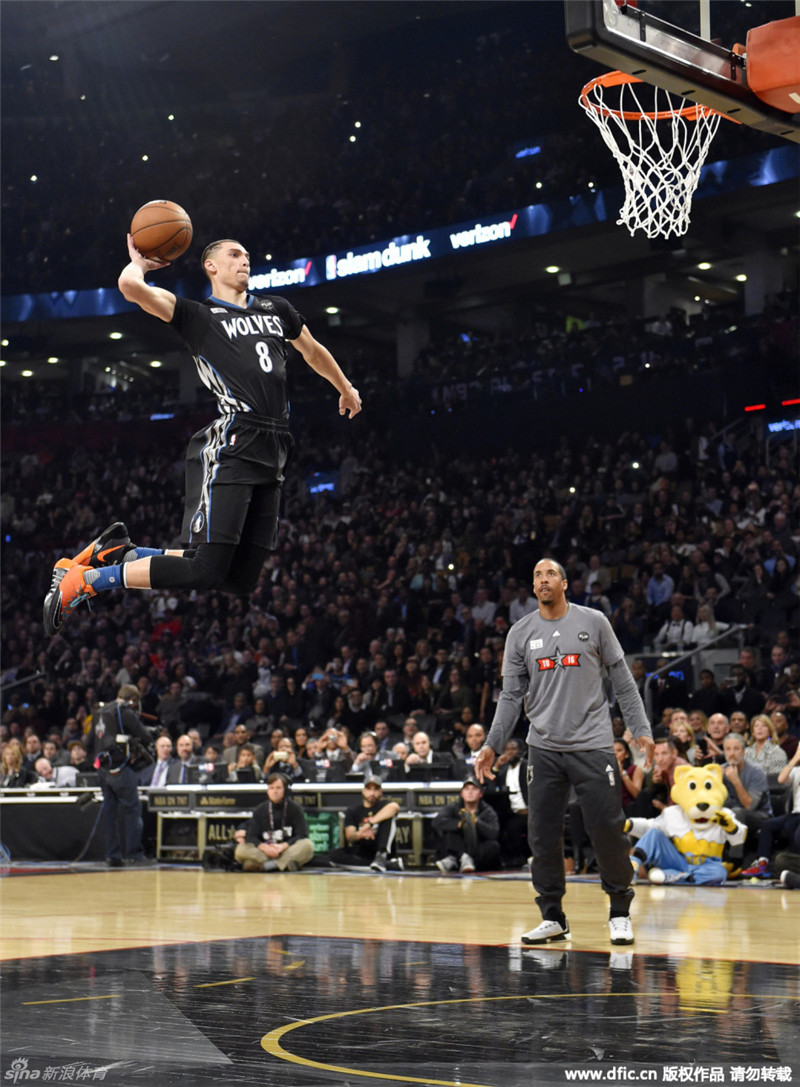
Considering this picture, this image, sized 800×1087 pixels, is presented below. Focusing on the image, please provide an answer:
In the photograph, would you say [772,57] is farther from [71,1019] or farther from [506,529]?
[506,529]

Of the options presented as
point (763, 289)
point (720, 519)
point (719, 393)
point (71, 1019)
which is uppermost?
point (763, 289)

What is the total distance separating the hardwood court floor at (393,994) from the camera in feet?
13.0

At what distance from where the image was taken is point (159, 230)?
475 cm

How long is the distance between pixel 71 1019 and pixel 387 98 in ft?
87.9

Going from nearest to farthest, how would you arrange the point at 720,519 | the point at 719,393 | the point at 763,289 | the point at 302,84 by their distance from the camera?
the point at 720,519
the point at 719,393
the point at 763,289
the point at 302,84

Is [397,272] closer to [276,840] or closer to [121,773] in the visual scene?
[121,773]

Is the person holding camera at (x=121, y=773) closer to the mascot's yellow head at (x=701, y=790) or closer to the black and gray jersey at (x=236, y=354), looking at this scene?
the mascot's yellow head at (x=701, y=790)

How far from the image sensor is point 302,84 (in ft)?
99.5

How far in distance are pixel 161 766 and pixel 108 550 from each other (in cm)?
1162

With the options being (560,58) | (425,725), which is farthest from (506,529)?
(560,58)

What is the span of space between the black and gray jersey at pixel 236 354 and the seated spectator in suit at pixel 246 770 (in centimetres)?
1050

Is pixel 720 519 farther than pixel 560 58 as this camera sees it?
No

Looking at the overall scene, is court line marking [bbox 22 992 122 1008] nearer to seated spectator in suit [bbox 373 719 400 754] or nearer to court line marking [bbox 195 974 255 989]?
court line marking [bbox 195 974 255 989]

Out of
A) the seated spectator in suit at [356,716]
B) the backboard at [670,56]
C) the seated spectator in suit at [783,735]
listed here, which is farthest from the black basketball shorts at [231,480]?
the seated spectator in suit at [356,716]
